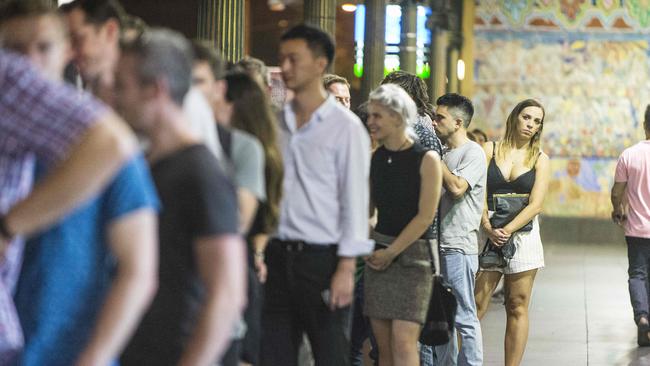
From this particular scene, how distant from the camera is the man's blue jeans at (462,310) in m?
8.85

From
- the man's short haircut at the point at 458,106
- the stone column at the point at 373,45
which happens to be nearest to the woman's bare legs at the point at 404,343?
the man's short haircut at the point at 458,106

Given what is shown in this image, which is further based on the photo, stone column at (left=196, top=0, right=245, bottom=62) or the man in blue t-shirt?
stone column at (left=196, top=0, right=245, bottom=62)

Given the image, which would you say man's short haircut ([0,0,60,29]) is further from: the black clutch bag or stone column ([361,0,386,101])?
stone column ([361,0,386,101])

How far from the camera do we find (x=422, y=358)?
29.0 feet

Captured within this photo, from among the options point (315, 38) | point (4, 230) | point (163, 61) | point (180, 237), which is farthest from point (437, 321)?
point (4, 230)

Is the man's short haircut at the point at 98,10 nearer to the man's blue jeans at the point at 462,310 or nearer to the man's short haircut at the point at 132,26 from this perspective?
the man's short haircut at the point at 132,26

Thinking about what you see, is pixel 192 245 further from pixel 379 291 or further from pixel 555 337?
pixel 555 337

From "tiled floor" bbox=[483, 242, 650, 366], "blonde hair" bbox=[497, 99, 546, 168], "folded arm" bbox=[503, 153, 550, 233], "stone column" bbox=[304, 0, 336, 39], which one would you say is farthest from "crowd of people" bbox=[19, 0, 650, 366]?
"stone column" bbox=[304, 0, 336, 39]

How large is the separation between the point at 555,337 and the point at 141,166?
364 inches

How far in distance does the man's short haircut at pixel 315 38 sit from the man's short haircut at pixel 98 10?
3.90 ft

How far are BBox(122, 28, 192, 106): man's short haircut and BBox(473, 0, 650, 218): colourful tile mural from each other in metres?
25.7

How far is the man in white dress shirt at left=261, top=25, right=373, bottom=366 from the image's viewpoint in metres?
6.21

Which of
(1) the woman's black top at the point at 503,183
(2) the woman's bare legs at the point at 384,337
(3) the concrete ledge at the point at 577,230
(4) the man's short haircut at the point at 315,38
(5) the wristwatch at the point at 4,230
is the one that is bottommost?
(3) the concrete ledge at the point at 577,230

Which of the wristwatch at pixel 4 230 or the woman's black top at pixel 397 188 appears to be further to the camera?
the woman's black top at pixel 397 188
